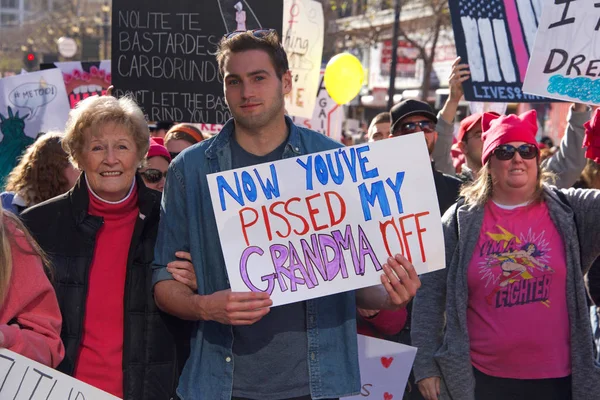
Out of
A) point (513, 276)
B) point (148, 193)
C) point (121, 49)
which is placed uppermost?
point (121, 49)

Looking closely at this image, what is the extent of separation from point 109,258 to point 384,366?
164 cm

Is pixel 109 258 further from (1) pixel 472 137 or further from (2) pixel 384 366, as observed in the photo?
(1) pixel 472 137

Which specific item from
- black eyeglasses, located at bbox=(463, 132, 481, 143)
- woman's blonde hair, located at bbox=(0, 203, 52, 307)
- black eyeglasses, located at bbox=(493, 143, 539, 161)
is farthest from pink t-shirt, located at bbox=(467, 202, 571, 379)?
woman's blonde hair, located at bbox=(0, 203, 52, 307)

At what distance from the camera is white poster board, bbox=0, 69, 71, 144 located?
312 inches

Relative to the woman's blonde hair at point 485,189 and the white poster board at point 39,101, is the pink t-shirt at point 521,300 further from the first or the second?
the white poster board at point 39,101

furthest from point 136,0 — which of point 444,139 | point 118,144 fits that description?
point 118,144

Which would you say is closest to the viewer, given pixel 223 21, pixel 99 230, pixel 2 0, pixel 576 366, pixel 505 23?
pixel 99 230

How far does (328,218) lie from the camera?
312 centimetres

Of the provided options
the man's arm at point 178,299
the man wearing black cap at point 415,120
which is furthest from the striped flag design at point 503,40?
the man's arm at point 178,299

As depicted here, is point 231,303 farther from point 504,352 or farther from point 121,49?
point 121,49

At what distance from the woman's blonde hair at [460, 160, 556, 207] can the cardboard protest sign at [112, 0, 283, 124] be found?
7.22 feet

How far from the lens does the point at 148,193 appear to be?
3.70 meters

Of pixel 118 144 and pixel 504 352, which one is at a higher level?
pixel 118 144

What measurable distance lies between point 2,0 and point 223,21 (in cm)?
13074
